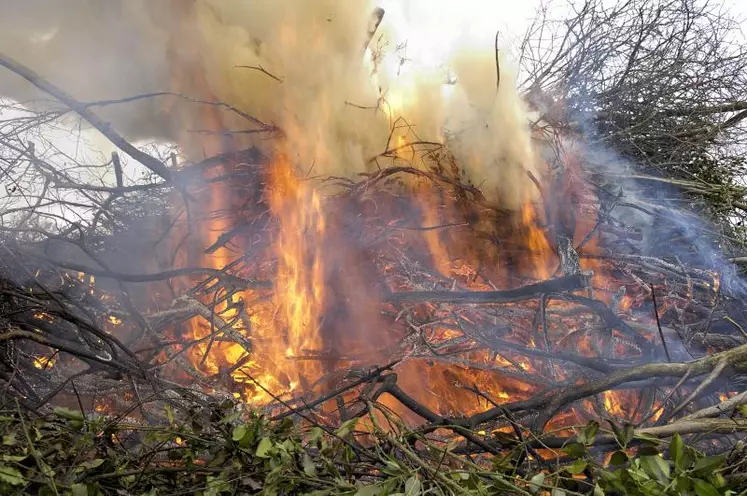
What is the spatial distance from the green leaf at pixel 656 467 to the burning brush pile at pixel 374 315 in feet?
0.21

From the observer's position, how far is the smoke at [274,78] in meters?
4.34

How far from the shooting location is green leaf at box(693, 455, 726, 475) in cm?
112

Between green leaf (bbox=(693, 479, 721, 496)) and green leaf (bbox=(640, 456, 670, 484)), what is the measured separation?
7 centimetres

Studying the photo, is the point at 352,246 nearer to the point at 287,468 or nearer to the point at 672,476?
the point at 287,468

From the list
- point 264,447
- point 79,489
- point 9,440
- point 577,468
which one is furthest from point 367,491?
point 9,440

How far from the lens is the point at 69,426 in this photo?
1648 millimetres

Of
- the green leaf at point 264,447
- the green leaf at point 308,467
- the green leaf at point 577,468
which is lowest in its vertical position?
the green leaf at point 577,468

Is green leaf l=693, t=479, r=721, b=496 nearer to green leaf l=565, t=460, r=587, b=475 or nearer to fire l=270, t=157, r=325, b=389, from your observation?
green leaf l=565, t=460, r=587, b=475

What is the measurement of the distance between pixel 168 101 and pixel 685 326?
17.0 feet

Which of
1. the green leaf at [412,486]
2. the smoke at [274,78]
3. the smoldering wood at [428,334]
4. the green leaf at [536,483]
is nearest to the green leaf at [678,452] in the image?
the green leaf at [536,483]

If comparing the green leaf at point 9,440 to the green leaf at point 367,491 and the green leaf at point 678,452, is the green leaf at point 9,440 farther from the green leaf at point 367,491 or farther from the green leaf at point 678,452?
the green leaf at point 678,452

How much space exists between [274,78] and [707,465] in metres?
4.31

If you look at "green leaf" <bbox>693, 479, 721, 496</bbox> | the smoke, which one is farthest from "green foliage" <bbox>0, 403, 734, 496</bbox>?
the smoke

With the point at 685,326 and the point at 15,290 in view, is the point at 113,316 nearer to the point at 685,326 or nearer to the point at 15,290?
the point at 15,290
